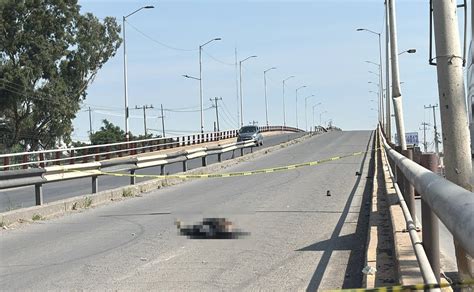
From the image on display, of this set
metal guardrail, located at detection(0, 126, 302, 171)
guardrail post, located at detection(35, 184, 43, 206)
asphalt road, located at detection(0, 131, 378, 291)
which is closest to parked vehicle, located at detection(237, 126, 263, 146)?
metal guardrail, located at detection(0, 126, 302, 171)

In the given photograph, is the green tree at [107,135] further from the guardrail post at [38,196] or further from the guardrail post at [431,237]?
the guardrail post at [431,237]

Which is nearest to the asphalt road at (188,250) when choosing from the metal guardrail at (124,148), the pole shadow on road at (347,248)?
the pole shadow on road at (347,248)

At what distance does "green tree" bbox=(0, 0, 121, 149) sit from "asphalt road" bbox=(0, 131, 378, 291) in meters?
37.7

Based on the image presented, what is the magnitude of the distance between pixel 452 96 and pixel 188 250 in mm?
4524

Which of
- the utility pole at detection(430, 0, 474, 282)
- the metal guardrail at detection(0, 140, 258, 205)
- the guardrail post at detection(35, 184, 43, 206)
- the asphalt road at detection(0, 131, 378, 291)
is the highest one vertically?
the utility pole at detection(430, 0, 474, 282)

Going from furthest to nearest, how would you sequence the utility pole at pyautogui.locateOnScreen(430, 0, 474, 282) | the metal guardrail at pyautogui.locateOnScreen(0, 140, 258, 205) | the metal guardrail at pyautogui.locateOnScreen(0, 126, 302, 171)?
1. the metal guardrail at pyautogui.locateOnScreen(0, 126, 302, 171)
2. the metal guardrail at pyautogui.locateOnScreen(0, 140, 258, 205)
3. the utility pole at pyautogui.locateOnScreen(430, 0, 474, 282)

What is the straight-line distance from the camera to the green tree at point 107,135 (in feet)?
288

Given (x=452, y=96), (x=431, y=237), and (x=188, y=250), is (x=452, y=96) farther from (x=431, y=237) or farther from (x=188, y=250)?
(x=188, y=250)

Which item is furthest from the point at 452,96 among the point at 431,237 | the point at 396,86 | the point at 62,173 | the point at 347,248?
the point at 396,86

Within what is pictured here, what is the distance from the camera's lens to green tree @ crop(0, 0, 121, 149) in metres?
48.6

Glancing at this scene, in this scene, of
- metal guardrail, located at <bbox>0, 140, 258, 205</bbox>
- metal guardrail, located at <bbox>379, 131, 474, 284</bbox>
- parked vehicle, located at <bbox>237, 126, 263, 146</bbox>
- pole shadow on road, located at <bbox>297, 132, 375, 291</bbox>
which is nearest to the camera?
metal guardrail, located at <bbox>379, 131, 474, 284</bbox>

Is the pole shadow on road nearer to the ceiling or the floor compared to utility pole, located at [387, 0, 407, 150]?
nearer to the floor

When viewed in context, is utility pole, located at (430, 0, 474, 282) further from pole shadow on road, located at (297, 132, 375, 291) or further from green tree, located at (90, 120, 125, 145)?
green tree, located at (90, 120, 125, 145)

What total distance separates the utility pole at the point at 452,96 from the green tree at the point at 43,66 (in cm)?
4571
